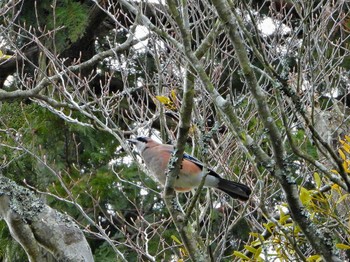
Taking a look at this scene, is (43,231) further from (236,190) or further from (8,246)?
(8,246)

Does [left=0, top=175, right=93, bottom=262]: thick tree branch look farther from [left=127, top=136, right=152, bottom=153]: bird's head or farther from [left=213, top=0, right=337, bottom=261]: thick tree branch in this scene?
[left=127, top=136, right=152, bottom=153]: bird's head

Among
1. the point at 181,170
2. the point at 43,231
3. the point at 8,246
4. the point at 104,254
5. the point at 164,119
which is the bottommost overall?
the point at 8,246

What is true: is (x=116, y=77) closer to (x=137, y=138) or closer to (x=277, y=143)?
(x=137, y=138)

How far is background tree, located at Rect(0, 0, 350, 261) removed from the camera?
3.81 metres

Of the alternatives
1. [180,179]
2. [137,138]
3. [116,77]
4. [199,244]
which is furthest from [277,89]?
[116,77]

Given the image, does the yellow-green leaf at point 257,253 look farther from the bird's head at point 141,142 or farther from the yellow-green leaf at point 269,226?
the bird's head at point 141,142

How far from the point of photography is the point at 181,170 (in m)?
5.30

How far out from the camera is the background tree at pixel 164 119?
3.81 metres

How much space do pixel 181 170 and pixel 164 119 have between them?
420 mm

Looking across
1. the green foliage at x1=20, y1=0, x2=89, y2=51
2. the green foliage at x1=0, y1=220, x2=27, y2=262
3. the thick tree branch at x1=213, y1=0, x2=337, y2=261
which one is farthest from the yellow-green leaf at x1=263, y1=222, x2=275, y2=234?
the green foliage at x1=20, y1=0, x2=89, y2=51

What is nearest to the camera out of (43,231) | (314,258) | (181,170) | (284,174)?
(284,174)

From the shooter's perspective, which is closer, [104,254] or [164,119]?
[164,119]

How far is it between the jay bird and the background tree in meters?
0.10

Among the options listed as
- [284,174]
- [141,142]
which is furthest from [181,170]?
[284,174]
